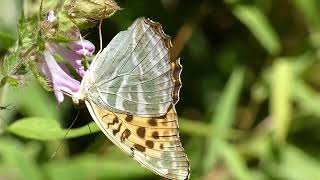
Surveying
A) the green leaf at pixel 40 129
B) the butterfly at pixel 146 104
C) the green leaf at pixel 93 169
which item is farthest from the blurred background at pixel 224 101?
the butterfly at pixel 146 104

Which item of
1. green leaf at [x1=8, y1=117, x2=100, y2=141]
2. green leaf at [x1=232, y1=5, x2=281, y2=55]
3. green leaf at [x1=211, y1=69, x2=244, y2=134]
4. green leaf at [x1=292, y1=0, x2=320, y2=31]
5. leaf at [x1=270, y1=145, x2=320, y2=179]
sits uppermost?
green leaf at [x1=292, y1=0, x2=320, y2=31]

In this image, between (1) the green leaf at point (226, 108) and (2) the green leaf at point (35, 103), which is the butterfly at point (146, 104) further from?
(1) the green leaf at point (226, 108)

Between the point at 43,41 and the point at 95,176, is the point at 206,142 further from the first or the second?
the point at 43,41

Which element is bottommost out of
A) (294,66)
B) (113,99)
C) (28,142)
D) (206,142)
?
(28,142)

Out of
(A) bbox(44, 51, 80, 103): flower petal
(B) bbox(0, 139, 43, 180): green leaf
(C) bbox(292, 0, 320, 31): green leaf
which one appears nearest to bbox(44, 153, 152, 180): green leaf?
(B) bbox(0, 139, 43, 180): green leaf

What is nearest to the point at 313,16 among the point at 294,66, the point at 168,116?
the point at 294,66

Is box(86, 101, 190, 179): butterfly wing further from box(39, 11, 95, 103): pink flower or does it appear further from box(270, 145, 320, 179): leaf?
box(270, 145, 320, 179): leaf
